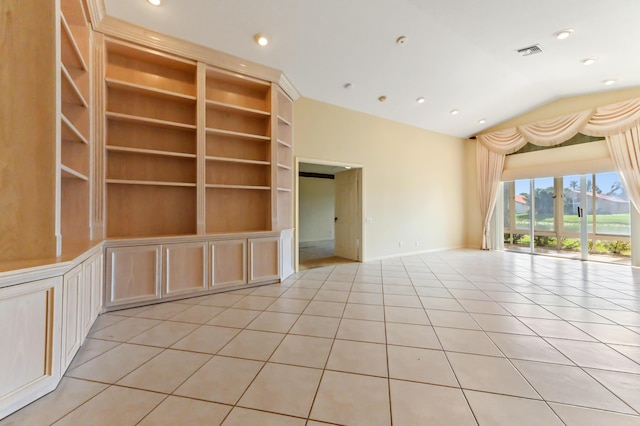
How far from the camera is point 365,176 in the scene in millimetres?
5410

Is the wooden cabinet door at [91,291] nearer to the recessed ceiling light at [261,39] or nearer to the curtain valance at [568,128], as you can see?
the recessed ceiling light at [261,39]

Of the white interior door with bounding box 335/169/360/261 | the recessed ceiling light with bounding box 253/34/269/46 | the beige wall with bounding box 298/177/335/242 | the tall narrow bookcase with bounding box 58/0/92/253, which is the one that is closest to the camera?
Answer: the tall narrow bookcase with bounding box 58/0/92/253

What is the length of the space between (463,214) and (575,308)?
191 inches

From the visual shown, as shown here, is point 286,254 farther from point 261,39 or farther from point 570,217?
point 570,217

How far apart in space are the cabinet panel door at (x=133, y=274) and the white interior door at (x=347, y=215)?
Answer: 377cm

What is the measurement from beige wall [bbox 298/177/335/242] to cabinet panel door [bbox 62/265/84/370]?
7.23 metres

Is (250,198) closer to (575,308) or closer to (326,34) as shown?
(326,34)

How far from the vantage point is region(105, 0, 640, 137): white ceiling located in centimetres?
288

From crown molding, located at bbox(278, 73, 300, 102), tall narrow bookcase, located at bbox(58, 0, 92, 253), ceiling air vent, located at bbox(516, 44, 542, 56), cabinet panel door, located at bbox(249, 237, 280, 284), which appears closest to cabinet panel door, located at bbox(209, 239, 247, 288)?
cabinet panel door, located at bbox(249, 237, 280, 284)

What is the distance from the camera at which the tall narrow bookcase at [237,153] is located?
12.0 feet

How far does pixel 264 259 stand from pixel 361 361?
2244 mm

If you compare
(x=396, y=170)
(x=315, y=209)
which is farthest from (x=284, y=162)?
(x=315, y=209)

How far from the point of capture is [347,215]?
230 inches

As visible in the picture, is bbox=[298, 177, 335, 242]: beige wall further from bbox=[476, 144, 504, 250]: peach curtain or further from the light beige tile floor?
the light beige tile floor
